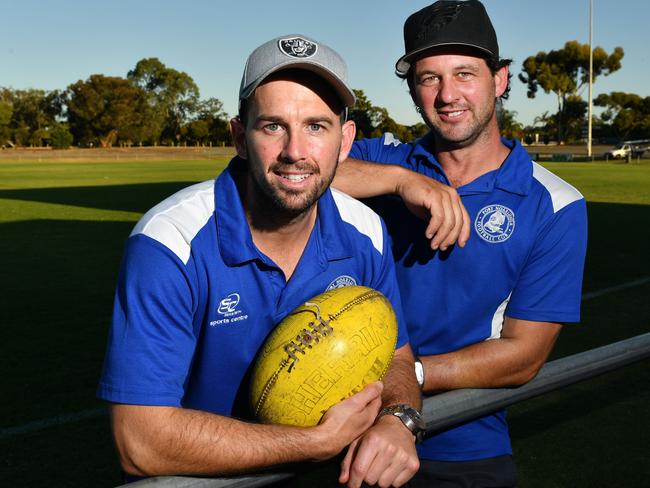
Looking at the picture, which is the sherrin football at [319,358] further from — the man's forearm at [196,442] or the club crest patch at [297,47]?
the club crest patch at [297,47]

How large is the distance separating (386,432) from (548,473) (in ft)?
8.27

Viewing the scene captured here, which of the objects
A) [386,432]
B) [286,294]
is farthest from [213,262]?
[386,432]

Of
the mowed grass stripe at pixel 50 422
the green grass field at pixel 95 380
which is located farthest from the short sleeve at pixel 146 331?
the mowed grass stripe at pixel 50 422

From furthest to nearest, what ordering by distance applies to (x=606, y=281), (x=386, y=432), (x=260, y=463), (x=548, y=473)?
(x=606, y=281), (x=548, y=473), (x=386, y=432), (x=260, y=463)

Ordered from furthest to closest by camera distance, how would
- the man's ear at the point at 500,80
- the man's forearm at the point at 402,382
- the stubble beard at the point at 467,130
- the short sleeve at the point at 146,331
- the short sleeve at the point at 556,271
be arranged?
the man's ear at the point at 500,80
the stubble beard at the point at 467,130
the short sleeve at the point at 556,271
the man's forearm at the point at 402,382
the short sleeve at the point at 146,331

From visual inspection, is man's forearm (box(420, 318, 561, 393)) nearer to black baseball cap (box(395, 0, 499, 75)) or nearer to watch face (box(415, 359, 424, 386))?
watch face (box(415, 359, 424, 386))

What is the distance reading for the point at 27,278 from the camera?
9688 mm

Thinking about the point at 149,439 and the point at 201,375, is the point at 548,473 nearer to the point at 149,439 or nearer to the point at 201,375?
the point at 201,375

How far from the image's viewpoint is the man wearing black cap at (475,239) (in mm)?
2645

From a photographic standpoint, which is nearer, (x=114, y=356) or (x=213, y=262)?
(x=114, y=356)

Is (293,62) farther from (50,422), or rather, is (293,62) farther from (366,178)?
(50,422)

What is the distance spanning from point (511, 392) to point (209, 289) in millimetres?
946

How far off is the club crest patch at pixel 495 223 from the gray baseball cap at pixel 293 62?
2.67ft

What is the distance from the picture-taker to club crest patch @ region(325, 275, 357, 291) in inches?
89.4
